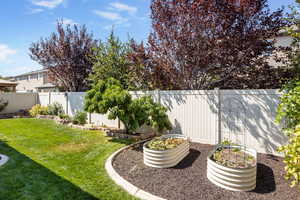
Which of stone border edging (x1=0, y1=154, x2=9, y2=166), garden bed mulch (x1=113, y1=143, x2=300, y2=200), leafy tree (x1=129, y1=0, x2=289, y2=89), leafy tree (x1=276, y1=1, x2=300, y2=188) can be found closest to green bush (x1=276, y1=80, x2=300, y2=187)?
leafy tree (x1=276, y1=1, x2=300, y2=188)

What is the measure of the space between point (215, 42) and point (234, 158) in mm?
3895

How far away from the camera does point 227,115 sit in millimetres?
5691

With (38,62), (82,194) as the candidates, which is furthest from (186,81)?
(38,62)

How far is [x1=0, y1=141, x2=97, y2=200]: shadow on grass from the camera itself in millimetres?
3133

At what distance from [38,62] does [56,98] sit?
330 centimetres

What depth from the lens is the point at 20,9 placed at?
9.16 m

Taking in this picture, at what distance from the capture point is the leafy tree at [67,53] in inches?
495

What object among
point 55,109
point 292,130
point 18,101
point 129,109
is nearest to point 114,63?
point 129,109

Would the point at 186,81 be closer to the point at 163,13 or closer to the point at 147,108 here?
the point at 147,108

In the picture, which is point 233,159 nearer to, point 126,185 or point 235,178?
point 235,178

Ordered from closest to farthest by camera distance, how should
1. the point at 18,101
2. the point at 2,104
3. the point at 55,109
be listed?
the point at 55,109, the point at 2,104, the point at 18,101

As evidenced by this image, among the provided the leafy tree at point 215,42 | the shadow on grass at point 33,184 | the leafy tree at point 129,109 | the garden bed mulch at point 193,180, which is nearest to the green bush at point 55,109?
the leafy tree at point 129,109

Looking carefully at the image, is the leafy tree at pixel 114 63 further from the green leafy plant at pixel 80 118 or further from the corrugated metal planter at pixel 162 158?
the corrugated metal planter at pixel 162 158

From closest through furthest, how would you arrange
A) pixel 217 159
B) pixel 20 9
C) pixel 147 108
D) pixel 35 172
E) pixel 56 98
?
1. pixel 217 159
2. pixel 35 172
3. pixel 147 108
4. pixel 20 9
5. pixel 56 98
